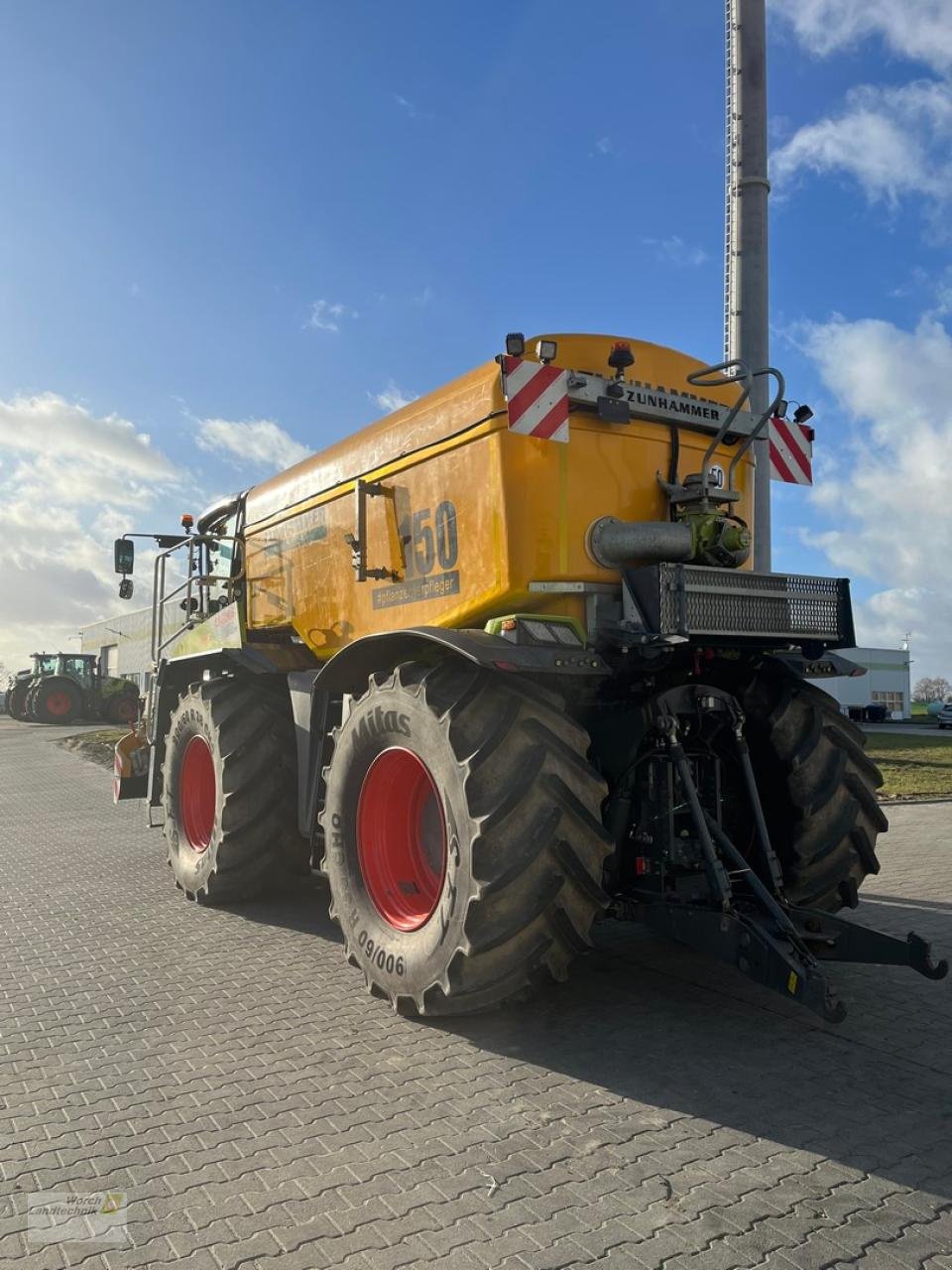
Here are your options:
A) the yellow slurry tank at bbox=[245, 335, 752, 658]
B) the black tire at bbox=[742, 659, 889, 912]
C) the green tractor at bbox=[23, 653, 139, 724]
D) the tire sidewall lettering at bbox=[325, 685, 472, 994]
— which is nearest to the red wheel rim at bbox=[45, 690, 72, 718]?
the green tractor at bbox=[23, 653, 139, 724]

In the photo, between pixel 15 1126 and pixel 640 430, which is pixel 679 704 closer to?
pixel 640 430

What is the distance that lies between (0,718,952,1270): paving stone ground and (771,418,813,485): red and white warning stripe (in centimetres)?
273

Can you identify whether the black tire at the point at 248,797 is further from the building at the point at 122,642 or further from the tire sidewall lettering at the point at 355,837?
the building at the point at 122,642

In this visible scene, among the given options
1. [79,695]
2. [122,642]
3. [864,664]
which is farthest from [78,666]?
[864,664]

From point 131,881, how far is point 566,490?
15.8 ft

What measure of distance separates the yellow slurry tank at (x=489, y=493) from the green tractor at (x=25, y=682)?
31.7m

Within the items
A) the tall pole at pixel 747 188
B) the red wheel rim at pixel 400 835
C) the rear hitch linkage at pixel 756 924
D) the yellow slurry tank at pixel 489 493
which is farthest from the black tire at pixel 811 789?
the tall pole at pixel 747 188

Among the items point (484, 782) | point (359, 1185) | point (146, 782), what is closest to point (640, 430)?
point (484, 782)

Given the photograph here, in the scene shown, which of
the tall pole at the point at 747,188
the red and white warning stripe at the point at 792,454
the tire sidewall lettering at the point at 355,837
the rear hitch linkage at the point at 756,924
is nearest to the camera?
the rear hitch linkage at the point at 756,924

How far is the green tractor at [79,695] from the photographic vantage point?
32312 millimetres

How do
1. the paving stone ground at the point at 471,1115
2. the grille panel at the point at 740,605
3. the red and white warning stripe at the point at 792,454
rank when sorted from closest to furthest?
the paving stone ground at the point at 471,1115 < the grille panel at the point at 740,605 < the red and white warning stripe at the point at 792,454

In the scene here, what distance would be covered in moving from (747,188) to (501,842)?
9078mm

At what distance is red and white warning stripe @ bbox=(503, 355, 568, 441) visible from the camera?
4.21 metres

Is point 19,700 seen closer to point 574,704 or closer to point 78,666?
point 78,666
